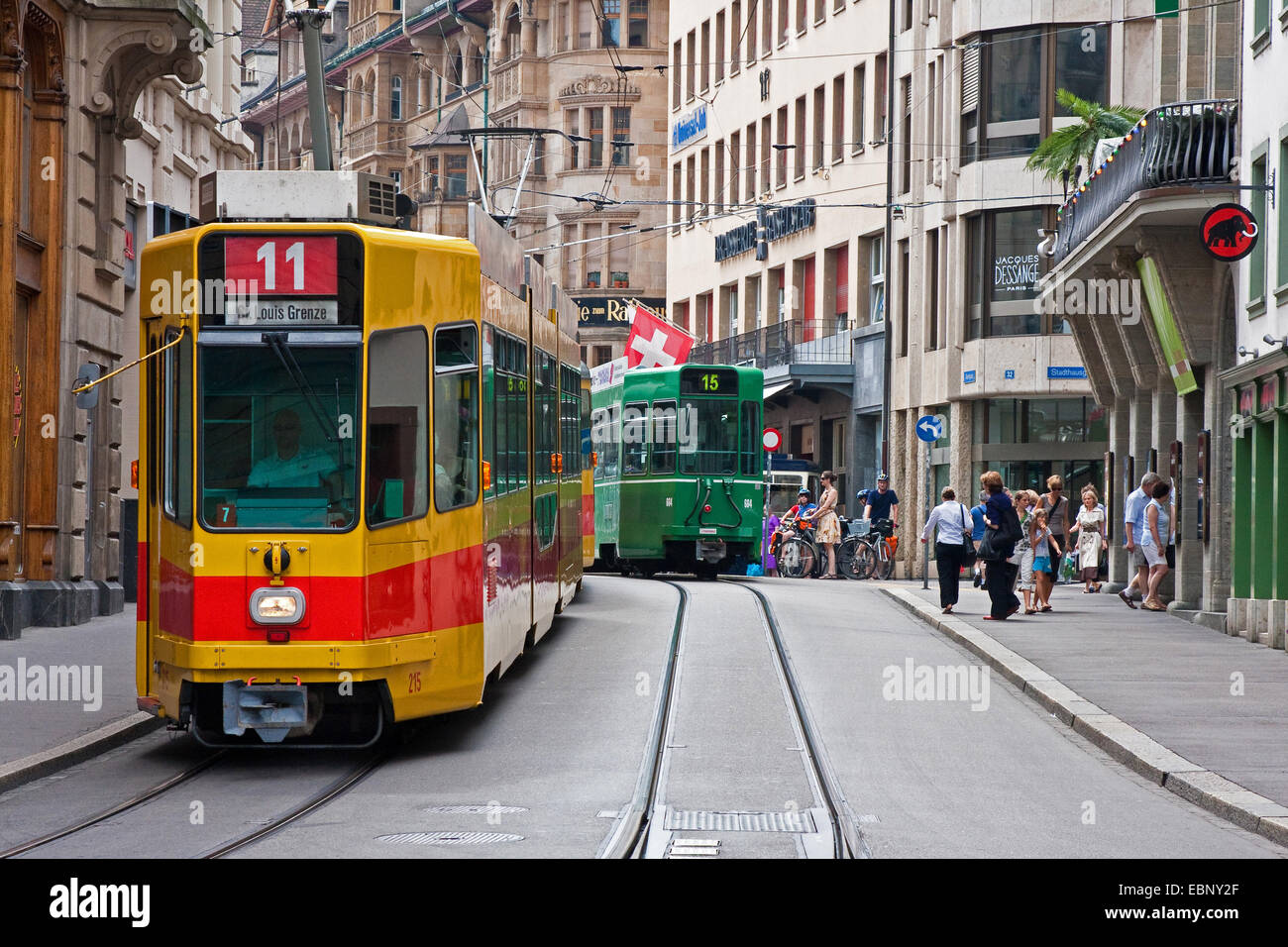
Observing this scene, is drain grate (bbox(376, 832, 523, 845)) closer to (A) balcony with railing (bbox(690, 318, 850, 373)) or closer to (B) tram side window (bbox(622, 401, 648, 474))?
(B) tram side window (bbox(622, 401, 648, 474))

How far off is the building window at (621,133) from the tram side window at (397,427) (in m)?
68.6

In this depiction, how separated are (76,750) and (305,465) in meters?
2.28

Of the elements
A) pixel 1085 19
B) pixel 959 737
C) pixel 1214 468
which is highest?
pixel 1085 19

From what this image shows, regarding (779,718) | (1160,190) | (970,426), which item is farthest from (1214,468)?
(970,426)

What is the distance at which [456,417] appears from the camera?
1302 cm

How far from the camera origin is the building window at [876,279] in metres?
51.4

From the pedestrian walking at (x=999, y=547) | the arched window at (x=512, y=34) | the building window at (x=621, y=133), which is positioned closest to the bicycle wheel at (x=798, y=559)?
the pedestrian walking at (x=999, y=547)

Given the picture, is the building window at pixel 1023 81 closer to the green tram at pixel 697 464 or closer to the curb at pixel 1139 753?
the green tram at pixel 697 464

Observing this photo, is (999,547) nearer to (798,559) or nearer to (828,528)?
(828,528)

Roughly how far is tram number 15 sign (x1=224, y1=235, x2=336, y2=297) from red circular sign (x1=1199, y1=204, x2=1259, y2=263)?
44.3 feet

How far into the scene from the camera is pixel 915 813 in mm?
10844

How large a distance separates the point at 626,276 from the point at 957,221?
3702 centimetres

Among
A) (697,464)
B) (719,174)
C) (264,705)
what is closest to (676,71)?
(719,174)
